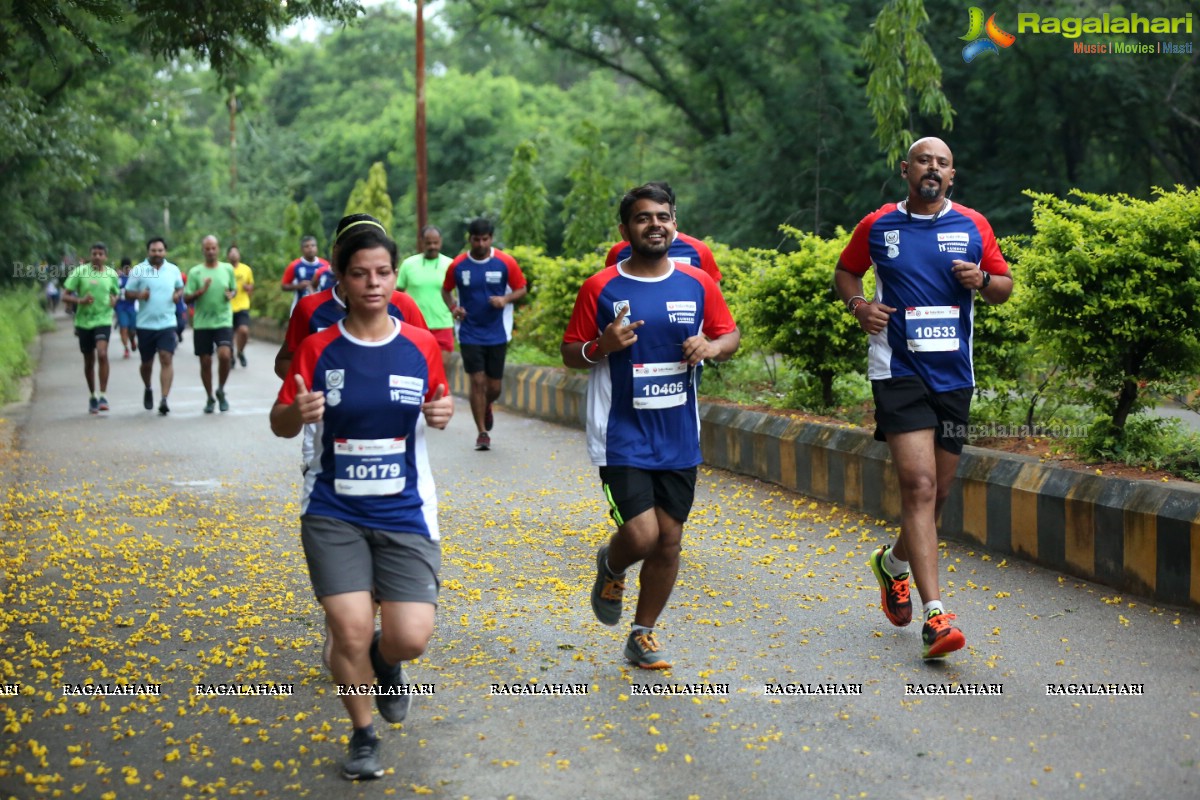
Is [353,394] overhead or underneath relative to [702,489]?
overhead

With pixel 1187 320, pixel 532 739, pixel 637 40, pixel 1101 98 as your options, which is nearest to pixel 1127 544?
pixel 1187 320

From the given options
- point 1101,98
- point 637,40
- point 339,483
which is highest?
point 637,40

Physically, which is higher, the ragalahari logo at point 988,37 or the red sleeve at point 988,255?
the ragalahari logo at point 988,37

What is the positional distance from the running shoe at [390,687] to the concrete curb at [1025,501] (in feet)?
12.3

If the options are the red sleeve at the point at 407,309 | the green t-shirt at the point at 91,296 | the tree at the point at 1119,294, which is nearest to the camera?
the red sleeve at the point at 407,309

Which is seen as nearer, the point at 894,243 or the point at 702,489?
the point at 894,243

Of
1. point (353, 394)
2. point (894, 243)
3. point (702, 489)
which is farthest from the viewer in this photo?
point (702, 489)

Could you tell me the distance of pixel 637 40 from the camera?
34.6 metres

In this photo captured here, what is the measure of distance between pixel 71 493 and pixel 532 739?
7.07 meters

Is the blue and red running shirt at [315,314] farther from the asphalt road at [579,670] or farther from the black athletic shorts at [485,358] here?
the black athletic shorts at [485,358]

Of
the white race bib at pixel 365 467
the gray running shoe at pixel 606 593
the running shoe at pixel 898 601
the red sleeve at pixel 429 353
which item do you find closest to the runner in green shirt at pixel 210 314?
the gray running shoe at pixel 606 593

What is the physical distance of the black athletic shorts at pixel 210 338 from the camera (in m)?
16.8

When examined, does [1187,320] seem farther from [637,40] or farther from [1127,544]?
[637,40]

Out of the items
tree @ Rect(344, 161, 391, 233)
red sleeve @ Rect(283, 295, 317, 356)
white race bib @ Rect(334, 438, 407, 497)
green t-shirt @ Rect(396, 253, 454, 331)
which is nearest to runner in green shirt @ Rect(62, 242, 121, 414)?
green t-shirt @ Rect(396, 253, 454, 331)
